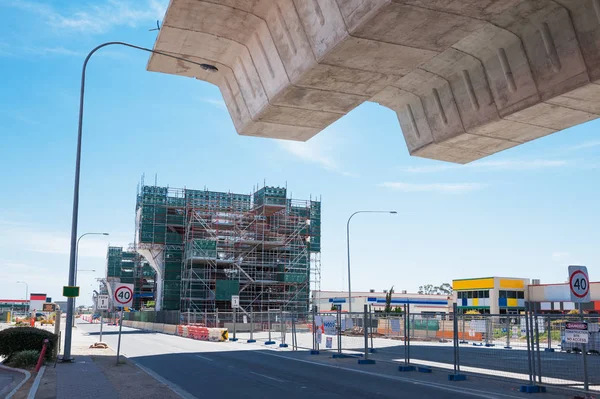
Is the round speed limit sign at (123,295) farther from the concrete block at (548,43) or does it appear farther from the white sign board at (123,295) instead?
the concrete block at (548,43)

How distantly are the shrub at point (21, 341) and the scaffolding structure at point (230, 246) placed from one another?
42328 millimetres

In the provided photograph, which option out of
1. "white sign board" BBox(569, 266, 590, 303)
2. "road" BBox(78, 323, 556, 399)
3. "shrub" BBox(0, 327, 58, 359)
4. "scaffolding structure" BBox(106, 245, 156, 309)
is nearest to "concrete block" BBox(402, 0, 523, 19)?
"white sign board" BBox(569, 266, 590, 303)

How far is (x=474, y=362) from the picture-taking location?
1944 centimetres

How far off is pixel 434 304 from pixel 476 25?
92.6 m

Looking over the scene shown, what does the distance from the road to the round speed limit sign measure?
2.47 metres

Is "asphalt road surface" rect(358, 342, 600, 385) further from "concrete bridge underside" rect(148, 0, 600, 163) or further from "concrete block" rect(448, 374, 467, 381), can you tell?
"concrete bridge underside" rect(148, 0, 600, 163)

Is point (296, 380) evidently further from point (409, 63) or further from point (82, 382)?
point (409, 63)

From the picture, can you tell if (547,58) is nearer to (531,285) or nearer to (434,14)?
(434,14)

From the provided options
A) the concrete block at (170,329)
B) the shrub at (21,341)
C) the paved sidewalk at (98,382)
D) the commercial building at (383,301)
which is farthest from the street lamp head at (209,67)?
the commercial building at (383,301)

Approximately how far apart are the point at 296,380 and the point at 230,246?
5102 cm

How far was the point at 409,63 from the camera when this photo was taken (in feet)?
35.6

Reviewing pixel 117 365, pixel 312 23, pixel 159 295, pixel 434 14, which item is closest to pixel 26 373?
pixel 117 365

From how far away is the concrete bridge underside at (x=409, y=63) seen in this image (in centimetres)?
962

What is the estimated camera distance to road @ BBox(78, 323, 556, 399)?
13.7 m
